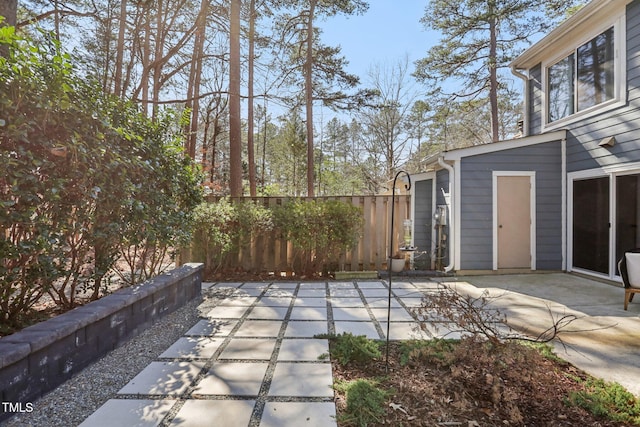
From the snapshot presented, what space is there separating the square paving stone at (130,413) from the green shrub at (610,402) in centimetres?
230

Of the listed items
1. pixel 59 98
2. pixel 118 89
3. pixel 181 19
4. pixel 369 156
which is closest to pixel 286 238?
pixel 59 98

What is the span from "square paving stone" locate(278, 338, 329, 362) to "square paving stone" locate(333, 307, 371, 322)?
72cm

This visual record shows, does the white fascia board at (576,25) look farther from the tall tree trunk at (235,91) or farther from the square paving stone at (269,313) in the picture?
the square paving stone at (269,313)

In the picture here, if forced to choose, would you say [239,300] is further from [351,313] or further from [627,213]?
[627,213]

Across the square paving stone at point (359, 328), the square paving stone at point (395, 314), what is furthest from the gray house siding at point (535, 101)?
the square paving stone at point (359, 328)

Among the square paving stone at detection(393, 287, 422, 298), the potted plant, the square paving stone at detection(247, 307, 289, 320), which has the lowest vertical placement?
the square paving stone at detection(393, 287, 422, 298)

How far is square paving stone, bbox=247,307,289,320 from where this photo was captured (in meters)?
3.49

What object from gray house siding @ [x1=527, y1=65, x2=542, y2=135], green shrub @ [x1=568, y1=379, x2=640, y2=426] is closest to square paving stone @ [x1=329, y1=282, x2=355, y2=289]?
green shrub @ [x1=568, y1=379, x2=640, y2=426]

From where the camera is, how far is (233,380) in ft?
7.00

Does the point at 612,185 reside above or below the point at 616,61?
below

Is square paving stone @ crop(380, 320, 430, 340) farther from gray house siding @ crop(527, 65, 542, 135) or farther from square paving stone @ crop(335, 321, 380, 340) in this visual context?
gray house siding @ crop(527, 65, 542, 135)

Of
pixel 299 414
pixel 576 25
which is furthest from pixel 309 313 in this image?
pixel 576 25

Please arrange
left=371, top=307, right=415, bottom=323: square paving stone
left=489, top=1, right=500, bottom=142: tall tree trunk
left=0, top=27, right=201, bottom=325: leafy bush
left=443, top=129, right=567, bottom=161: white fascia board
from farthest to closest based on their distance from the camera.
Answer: left=489, top=1, right=500, bottom=142: tall tree trunk, left=443, top=129, right=567, bottom=161: white fascia board, left=371, top=307, right=415, bottom=323: square paving stone, left=0, top=27, right=201, bottom=325: leafy bush

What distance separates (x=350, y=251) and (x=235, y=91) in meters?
4.34
